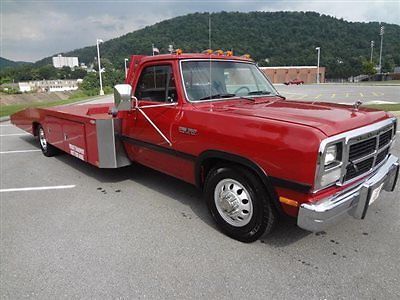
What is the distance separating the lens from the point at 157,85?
4324 millimetres

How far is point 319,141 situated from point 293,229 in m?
1.46

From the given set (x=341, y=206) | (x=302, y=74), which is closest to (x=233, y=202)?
(x=341, y=206)

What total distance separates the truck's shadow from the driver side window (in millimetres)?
1451

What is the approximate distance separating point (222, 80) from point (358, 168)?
1996mm

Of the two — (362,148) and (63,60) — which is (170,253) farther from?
(63,60)

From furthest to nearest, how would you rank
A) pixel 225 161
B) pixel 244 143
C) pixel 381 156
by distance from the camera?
pixel 381 156
pixel 225 161
pixel 244 143

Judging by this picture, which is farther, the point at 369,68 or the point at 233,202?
the point at 369,68

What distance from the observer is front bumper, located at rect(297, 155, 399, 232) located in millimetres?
2762

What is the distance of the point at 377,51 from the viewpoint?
99.1 metres

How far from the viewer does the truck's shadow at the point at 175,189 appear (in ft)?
11.8

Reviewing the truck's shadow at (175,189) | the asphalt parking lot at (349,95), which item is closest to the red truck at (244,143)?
the truck's shadow at (175,189)

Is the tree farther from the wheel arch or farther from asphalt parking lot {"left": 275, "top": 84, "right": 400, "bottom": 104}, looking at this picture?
the wheel arch

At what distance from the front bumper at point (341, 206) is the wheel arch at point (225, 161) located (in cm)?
32

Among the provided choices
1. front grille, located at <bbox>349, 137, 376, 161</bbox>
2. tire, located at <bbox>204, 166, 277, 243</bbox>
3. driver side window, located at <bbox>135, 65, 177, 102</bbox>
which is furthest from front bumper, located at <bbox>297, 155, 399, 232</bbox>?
driver side window, located at <bbox>135, 65, 177, 102</bbox>
